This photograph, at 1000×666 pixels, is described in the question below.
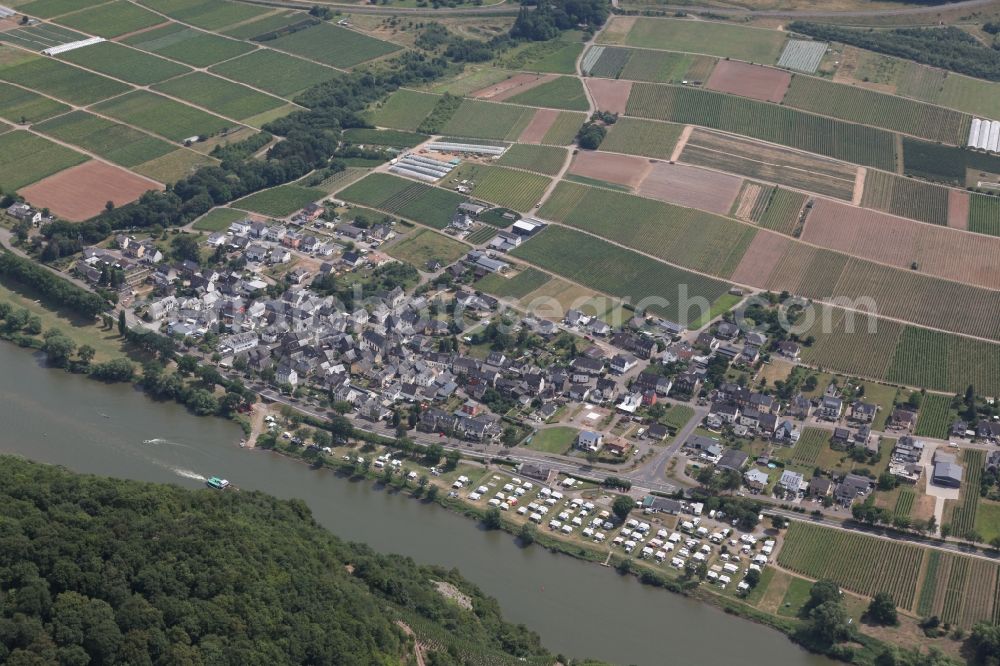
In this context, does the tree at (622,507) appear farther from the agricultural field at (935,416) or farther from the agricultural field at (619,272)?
the agricultural field at (619,272)

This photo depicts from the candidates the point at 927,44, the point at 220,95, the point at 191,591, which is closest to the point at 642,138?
the point at 927,44

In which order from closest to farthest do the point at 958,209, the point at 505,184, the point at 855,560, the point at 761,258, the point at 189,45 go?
the point at 855,560
the point at 761,258
the point at 958,209
the point at 505,184
the point at 189,45

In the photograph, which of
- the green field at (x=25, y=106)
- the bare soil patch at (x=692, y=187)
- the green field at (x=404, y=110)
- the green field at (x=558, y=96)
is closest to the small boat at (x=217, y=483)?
the bare soil patch at (x=692, y=187)

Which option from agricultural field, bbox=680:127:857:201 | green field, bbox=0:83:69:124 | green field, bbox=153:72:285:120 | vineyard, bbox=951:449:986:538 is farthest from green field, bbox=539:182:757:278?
green field, bbox=0:83:69:124

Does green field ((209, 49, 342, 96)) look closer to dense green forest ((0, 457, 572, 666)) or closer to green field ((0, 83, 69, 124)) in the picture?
green field ((0, 83, 69, 124))

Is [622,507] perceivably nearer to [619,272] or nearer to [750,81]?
[619,272]

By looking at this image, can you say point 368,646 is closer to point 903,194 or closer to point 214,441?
point 214,441
